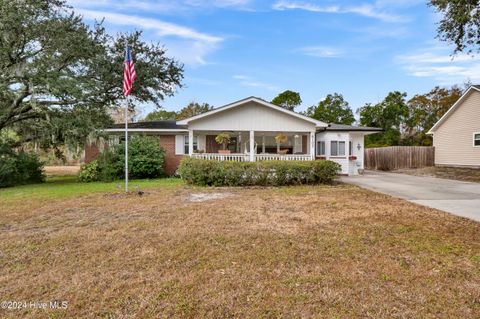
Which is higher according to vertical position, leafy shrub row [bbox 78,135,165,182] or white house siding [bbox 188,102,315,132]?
white house siding [bbox 188,102,315,132]

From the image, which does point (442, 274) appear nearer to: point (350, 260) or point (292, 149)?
point (350, 260)

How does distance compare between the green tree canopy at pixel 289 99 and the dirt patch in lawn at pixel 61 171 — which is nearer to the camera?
the dirt patch in lawn at pixel 61 171

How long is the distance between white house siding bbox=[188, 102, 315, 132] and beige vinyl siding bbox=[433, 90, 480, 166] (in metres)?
12.5

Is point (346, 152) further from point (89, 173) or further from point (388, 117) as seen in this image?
point (388, 117)

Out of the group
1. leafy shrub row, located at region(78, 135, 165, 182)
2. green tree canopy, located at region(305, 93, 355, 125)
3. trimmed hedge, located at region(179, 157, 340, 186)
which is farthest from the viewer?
green tree canopy, located at region(305, 93, 355, 125)

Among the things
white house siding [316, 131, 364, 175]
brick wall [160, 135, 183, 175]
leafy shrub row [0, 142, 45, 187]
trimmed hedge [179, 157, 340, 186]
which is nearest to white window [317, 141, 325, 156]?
white house siding [316, 131, 364, 175]

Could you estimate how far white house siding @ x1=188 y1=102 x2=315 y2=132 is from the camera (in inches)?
605

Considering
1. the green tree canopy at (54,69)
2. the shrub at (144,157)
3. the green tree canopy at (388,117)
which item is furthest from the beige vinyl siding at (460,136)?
the green tree canopy at (54,69)

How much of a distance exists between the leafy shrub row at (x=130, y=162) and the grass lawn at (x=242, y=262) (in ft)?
24.8

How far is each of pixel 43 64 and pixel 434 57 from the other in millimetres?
22030

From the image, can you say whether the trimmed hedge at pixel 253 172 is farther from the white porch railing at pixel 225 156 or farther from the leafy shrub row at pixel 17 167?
the leafy shrub row at pixel 17 167

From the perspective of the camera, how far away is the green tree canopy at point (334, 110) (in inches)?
1449

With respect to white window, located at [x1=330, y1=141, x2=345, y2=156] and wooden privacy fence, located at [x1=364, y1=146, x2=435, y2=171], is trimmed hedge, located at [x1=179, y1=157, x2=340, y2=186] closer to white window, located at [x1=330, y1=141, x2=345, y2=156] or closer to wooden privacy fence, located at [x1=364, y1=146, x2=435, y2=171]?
white window, located at [x1=330, y1=141, x2=345, y2=156]

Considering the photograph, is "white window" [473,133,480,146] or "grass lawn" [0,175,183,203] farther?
"white window" [473,133,480,146]
